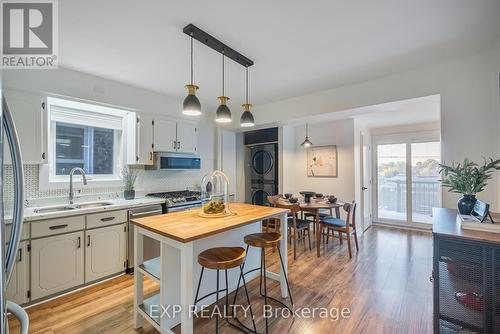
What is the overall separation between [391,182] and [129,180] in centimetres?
551

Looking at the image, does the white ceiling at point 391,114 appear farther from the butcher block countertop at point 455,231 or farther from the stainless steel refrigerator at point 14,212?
the stainless steel refrigerator at point 14,212

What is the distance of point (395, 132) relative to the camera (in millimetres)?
5109

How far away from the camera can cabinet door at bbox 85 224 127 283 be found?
251 cm

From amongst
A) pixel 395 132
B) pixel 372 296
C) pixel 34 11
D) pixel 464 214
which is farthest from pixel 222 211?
pixel 395 132

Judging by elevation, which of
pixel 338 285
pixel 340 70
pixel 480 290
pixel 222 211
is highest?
pixel 340 70

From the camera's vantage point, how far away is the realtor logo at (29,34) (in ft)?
5.55

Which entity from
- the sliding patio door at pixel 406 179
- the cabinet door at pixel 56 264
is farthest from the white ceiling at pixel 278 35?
the sliding patio door at pixel 406 179

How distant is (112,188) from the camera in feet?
10.7

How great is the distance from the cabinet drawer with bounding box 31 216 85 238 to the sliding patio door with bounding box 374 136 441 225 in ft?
18.9

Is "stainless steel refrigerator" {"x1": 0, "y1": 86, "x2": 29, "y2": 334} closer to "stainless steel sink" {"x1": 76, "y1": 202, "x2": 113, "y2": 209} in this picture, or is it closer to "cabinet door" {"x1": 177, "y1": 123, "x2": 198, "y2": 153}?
"stainless steel sink" {"x1": 76, "y1": 202, "x2": 113, "y2": 209}

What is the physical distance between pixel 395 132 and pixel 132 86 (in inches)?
215

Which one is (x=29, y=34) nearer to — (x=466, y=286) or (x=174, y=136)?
(x=174, y=136)

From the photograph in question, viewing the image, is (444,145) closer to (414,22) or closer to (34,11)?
(414,22)

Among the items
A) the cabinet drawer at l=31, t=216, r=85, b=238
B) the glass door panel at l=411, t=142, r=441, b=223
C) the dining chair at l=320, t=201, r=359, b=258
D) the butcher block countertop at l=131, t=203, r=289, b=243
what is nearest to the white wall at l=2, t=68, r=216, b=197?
the cabinet drawer at l=31, t=216, r=85, b=238
